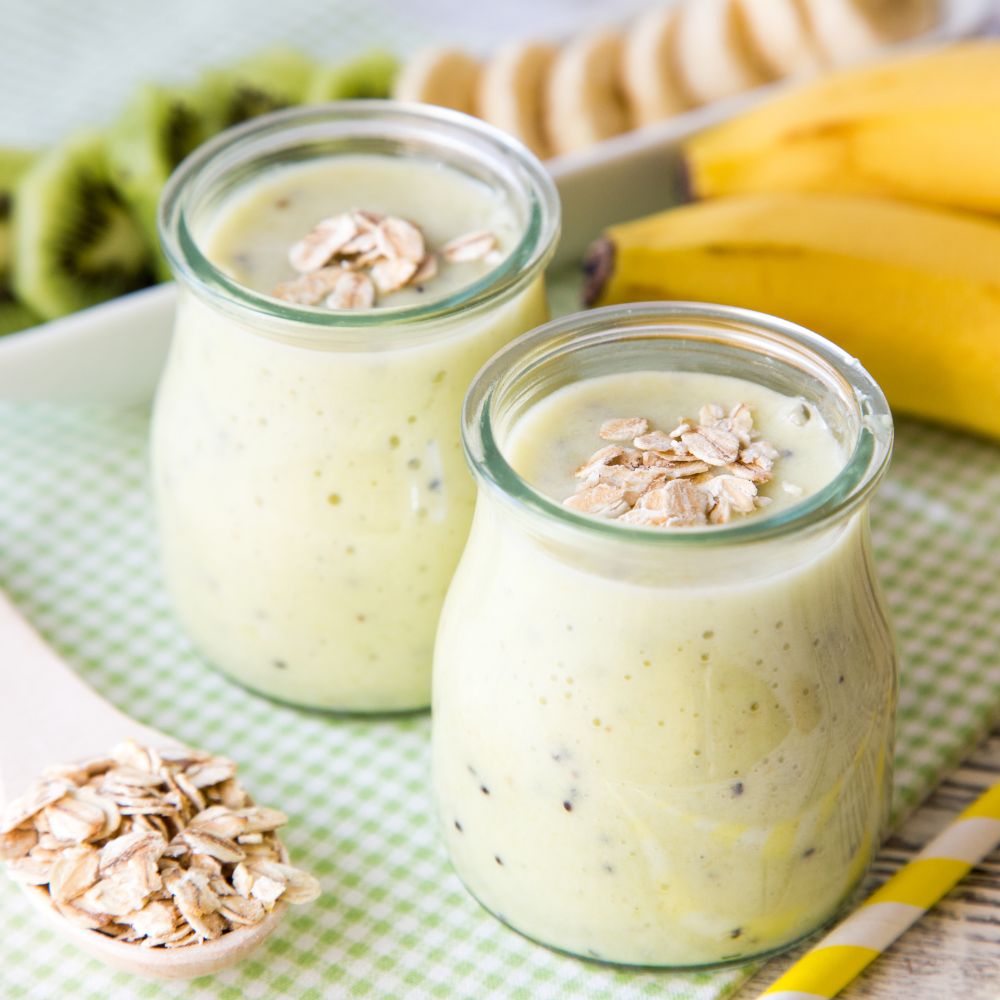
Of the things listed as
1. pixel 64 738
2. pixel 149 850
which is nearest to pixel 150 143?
pixel 64 738

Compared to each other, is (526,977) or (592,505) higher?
(592,505)

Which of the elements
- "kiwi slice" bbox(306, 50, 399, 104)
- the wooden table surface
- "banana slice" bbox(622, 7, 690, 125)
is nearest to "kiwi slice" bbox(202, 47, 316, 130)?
"kiwi slice" bbox(306, 50, 399, 104)

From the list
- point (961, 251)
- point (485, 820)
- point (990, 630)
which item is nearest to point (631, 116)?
point (961, 251)

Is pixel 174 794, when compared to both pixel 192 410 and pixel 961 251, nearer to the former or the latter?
pixel 192 410

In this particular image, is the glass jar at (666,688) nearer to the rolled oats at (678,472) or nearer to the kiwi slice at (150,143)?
the rolled oats at (678,472)

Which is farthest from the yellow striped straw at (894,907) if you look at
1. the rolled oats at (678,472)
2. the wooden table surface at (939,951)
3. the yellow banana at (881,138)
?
the yellow banana at (881,138)
